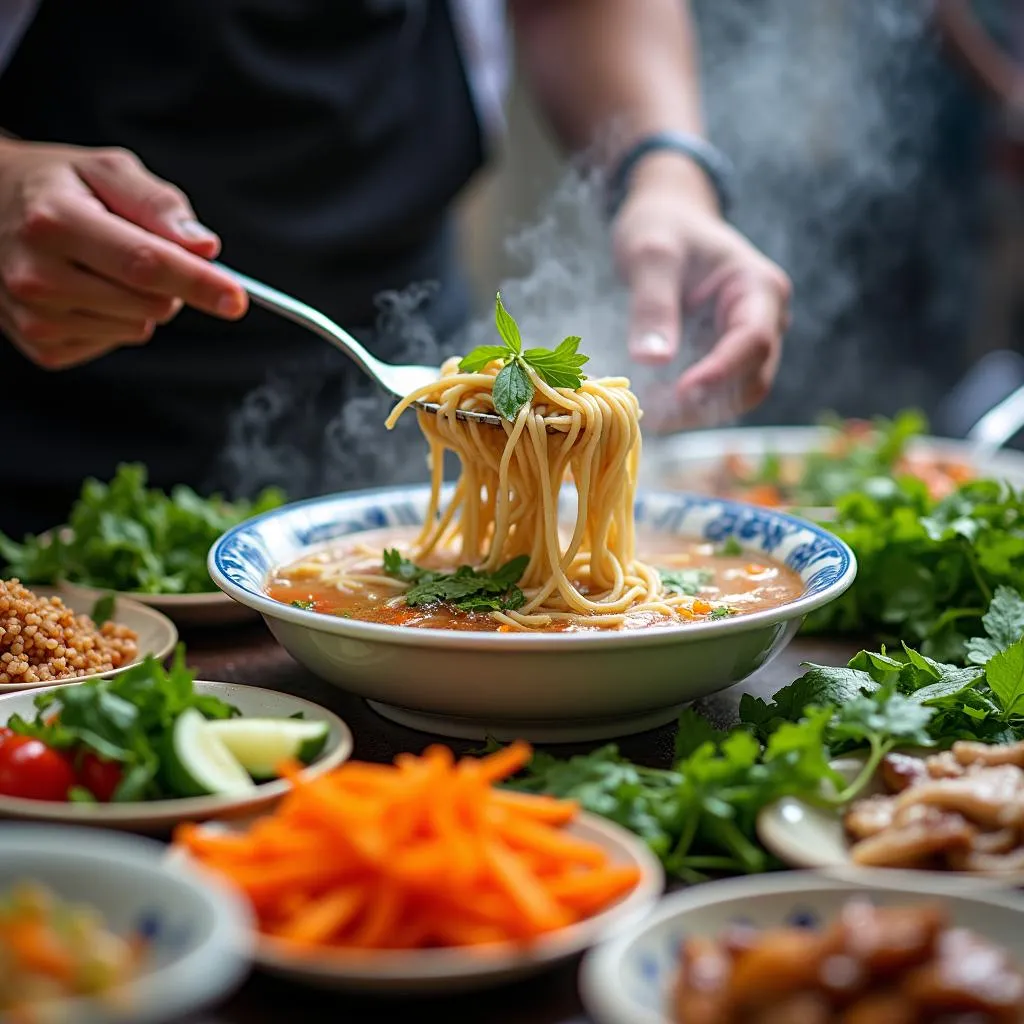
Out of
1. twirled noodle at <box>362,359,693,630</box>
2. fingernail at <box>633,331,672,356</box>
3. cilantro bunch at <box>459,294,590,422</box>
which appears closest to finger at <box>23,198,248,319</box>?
twirled noodle at <box>362,359,693,630</box>

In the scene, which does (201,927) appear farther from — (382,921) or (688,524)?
(688,524)

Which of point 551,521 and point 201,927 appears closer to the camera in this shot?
point 201,927

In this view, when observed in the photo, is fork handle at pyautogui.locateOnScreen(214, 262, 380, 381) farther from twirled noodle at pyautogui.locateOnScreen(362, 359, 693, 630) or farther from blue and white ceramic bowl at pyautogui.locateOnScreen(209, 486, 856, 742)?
blue and white ceramic bowl at pyautogui.locateOnScreen(209, 486, 856, 742)

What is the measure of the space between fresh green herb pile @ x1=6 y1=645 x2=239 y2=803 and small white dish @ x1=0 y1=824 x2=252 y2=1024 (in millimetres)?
317

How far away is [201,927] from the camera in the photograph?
4.12 ft

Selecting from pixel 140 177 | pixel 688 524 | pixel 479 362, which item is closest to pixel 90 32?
pixel 140 177

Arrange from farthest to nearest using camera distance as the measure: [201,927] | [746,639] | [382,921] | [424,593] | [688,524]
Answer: [688,524], [424,593], [746,639], [382,921], [201,927]

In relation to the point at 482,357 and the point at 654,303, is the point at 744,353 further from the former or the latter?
the point at 482,357

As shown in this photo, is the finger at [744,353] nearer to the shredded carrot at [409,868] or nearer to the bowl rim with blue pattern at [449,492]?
the bowl rim with blue pattern at [449,492]

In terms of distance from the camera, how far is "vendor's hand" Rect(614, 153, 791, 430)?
3.32 metres

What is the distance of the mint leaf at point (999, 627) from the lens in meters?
2.28

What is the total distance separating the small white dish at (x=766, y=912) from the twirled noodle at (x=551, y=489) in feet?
2.97

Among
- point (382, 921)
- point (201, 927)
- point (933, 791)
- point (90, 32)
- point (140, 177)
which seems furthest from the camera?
point (90, 32)

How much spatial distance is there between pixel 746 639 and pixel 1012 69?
774 cm
